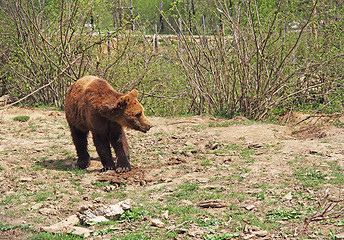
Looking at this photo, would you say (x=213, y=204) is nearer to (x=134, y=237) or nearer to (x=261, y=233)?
(x=261, y=233)

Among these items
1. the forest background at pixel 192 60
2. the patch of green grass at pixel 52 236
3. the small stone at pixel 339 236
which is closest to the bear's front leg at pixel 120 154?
the patch of green grass at pixel 52 236

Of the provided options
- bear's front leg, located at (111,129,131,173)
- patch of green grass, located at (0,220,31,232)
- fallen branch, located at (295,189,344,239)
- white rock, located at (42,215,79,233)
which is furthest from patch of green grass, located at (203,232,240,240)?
bear's front leg, located at (111,129,131,173)

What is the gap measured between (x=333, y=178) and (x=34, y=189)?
4.58m

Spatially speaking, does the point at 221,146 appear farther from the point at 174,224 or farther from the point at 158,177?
the point at 174,224

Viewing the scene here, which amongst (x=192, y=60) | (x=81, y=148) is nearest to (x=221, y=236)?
(x=81, y=148)

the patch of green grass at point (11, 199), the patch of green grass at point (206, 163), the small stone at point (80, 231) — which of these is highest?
the small stone at point (80, 231)

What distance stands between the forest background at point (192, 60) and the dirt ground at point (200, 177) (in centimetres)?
166

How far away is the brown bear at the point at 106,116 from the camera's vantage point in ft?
23.0

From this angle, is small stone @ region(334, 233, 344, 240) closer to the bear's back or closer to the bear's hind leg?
the bear's back

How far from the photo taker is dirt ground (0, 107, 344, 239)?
486 centimetres

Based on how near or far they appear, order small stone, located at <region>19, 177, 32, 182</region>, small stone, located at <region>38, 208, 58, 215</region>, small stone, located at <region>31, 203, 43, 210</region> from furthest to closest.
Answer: small stone, located at <region>19, 177, 32, 182</region> < small stone, located at <region>31, 203, 43, 210</region> < small stone, located at <region>38, 208, 58, 215</region>

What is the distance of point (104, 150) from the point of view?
7301mm

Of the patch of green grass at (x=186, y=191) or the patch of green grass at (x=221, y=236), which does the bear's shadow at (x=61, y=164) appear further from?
the patch of green grass at (x=221, y=236)

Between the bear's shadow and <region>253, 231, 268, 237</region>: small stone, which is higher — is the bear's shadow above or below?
below
